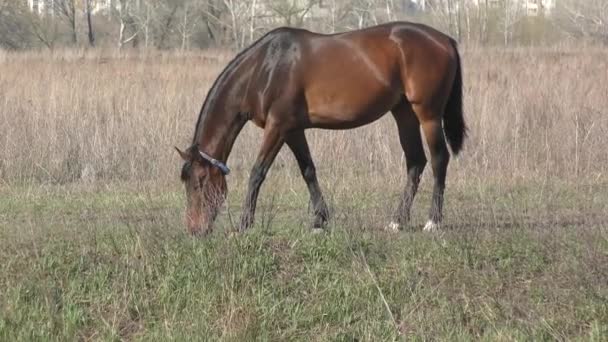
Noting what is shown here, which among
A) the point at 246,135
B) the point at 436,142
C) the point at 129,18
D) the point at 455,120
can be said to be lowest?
the point at 129,18

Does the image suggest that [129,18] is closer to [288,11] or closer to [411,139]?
[288,11]

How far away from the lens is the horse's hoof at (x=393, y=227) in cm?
761

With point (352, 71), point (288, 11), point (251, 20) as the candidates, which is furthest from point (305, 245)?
point (288, 11)

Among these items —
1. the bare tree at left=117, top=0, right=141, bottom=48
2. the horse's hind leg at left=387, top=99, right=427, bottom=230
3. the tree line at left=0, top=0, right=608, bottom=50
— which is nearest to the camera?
the horse's hind leg at left=387, top=99, right=427, bottom=230

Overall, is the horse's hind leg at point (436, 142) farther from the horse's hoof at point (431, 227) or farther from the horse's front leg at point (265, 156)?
the horse's front leg at point (265, 156)

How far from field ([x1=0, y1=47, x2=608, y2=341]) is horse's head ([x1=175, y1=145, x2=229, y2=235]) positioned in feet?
0.57

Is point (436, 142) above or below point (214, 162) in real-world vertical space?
above

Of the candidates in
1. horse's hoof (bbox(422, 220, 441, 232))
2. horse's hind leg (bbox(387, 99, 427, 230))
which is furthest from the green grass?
horse's hind leg (bbox(387, 99, 427, 230))

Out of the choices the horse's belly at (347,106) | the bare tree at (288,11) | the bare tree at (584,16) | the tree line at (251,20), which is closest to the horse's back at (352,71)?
the horse's belly at (347,106)

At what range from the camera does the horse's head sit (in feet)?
25.2

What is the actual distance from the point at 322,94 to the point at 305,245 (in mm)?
1864

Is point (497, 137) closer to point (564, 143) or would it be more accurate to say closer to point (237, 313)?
point (564, 143)

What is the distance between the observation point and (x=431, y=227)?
26.2 ft

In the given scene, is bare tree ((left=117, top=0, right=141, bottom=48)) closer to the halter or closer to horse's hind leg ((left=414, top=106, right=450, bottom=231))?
horse's hind leg ((left=414, top=106, right=450, bottom=231))
